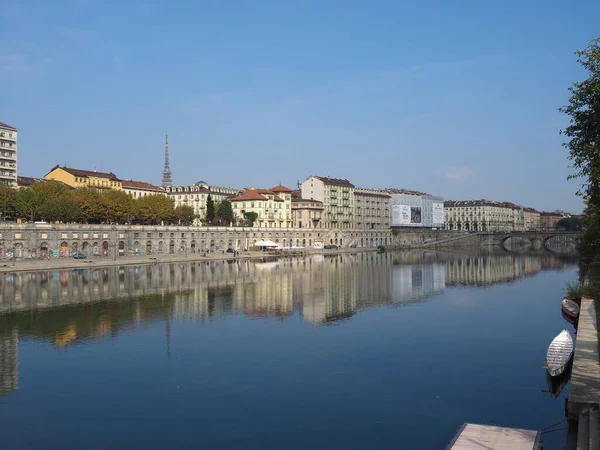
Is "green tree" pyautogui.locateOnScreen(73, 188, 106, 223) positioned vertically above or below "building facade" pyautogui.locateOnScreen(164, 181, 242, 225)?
below

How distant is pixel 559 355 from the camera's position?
28094 millimetres

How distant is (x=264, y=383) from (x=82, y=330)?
2003cm

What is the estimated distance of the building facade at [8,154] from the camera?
127 meters

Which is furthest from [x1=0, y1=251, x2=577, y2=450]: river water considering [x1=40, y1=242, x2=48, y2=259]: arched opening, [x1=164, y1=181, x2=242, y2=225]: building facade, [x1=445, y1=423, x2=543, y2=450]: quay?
[x1=164, y1=181, x2=242, y2=225]: building facade

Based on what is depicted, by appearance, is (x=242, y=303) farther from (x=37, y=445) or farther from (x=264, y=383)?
(x=37, y=445)

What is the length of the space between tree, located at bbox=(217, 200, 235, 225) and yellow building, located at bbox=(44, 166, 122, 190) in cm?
3773

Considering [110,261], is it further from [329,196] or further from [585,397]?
[329,196]

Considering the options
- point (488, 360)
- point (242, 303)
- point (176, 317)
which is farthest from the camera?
point (242, 303)

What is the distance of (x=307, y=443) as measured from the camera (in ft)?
70.3

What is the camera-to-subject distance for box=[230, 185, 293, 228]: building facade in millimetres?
172750

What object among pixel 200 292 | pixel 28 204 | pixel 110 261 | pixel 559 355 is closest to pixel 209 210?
pixel 28 204

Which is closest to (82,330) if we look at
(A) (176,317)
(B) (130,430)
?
(A) (176,317)

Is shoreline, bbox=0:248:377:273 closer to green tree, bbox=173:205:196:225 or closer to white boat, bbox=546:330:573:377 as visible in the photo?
green tree, bbox=173:205:196:225

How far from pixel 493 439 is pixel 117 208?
118m
